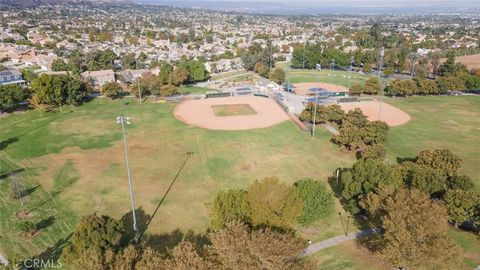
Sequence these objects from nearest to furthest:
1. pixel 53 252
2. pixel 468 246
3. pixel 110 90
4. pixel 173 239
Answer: pixel 53 252, pixel 468 246, pixel 173 239, pixel 110 90

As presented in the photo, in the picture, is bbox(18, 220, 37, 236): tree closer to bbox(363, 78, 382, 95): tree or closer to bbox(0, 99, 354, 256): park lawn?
bbox(0, 99, 354, 256): park lawn

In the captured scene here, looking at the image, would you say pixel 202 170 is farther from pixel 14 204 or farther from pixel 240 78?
pixel 240 78

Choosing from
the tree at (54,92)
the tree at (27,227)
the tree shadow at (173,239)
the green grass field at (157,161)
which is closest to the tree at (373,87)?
the green grass field at (157,161)

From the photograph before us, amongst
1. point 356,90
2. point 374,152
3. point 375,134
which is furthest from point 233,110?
point 374,152

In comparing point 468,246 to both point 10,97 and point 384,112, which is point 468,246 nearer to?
point 384,112

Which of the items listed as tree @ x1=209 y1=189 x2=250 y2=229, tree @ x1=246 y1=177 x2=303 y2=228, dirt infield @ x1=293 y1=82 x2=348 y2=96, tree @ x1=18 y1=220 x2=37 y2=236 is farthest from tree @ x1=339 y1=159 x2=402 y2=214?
dirt infield @ x1=293 y1=82 x2=348 y2=96

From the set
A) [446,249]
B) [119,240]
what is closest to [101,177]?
[119,240]

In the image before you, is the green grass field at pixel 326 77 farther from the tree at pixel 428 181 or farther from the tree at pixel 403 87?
the tree at pixel 428 181

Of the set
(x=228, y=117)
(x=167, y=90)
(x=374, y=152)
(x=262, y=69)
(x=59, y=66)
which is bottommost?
(x=228, y=117)
